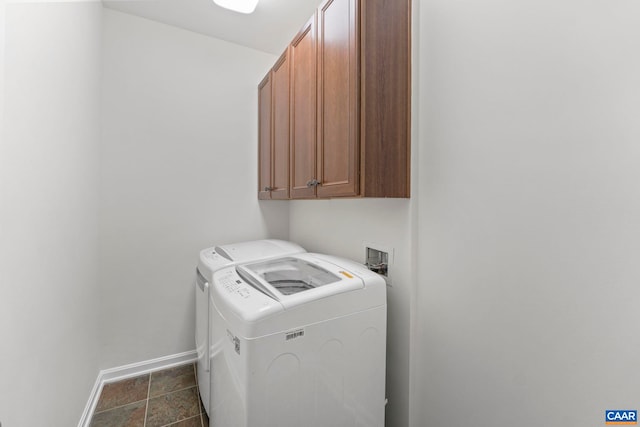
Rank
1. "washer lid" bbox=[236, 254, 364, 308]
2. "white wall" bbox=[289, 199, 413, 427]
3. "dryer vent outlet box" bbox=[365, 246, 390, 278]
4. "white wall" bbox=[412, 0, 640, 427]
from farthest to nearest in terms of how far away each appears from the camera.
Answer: "dryer vent outlet box" bbox=[365, 246, 390, 278] < "white wall" bbox=[289, 199, 413, 427] < "washer lid" bbox=[236, 254, 364, 308] < "white wall" bbox=[412, 0, 640, 427]

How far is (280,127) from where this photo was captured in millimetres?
1882

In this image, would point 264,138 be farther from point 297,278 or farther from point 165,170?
point 297,278

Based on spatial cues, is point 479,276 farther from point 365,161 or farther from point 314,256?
point 314,256

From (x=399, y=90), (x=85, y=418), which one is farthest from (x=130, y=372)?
(x=399, y=90)

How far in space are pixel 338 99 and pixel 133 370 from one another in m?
2.32

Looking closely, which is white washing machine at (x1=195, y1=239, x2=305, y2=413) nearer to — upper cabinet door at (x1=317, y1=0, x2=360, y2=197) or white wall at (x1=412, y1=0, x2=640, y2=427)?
upper cabinet door at (x1=317, y1=0, x2=360, y2=197)

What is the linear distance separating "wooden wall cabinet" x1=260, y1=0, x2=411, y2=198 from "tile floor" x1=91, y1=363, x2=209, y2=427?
1.54 meters

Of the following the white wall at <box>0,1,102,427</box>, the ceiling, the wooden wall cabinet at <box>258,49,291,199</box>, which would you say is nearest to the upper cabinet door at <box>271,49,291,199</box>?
the wooden wall cabinet at <box>258,49,291,199</box>

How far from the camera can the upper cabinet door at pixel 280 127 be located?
177cm

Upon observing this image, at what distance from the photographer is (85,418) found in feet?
5.01

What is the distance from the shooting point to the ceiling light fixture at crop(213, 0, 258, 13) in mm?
1761

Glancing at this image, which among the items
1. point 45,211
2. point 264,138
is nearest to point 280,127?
point 264,138

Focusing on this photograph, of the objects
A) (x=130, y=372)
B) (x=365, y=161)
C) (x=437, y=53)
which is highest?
(x=437, y=53)

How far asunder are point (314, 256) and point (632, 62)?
1.41 meters
